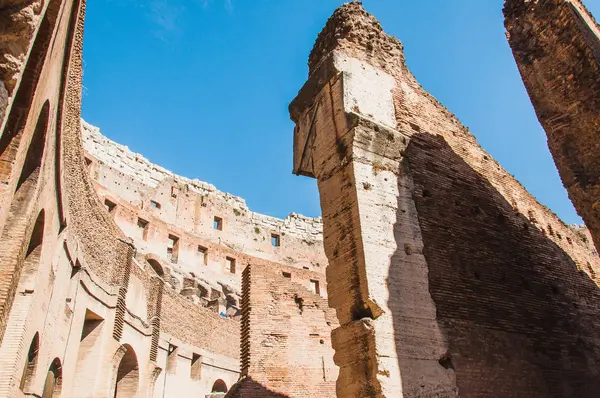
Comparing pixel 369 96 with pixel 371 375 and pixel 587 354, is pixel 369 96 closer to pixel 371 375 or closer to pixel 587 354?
pixel 371 375

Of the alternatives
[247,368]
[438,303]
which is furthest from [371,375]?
[247,368]

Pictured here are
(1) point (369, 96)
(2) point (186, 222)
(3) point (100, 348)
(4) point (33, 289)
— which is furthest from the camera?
(2) point (186, 222)

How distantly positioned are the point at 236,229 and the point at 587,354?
32.9 metres

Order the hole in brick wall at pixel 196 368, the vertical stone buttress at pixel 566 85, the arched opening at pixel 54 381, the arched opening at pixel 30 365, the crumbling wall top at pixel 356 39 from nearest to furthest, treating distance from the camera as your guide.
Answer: the vertical stone buttress at pixel 566 85 < the crumbling wall top at pixel 356 39 < the arched opening at pixel 30 365 < the arched opening at pixel 54 381 < the hole in brick wall at pixel 196 368

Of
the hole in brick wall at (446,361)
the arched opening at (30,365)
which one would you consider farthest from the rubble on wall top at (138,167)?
the hole in brick wall at (446,361)

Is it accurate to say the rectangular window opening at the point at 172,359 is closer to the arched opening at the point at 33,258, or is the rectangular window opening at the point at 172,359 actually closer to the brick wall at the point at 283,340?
the brick wall at the point at 283,340

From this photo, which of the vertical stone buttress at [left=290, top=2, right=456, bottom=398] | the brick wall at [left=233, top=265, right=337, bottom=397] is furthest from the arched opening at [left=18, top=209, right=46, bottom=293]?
the vertical stone buttress at [left=290, top=2, right=456, bottom=398]

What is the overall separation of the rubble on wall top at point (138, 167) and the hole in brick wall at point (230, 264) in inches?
248

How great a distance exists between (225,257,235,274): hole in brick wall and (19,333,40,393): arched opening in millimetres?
24876

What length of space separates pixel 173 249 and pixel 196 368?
1285 cm

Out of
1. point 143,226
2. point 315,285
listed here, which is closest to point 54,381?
point 143,226

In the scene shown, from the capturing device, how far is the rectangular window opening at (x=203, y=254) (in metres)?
33.0

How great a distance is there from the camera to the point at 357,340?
5062 mm

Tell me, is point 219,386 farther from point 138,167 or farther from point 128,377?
point 138,167
